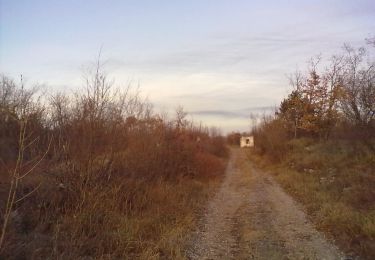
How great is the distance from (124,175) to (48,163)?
3.21 meters

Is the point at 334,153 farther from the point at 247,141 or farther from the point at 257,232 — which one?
the point at 247,141

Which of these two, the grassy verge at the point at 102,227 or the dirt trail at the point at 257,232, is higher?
the grassy verge at the point at 102,227

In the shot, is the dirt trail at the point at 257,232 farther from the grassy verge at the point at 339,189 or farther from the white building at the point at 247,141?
the white building at the point at 247,141

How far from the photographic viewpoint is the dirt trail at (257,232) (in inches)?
350

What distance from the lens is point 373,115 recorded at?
875 inches

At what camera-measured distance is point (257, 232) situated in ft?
34.7

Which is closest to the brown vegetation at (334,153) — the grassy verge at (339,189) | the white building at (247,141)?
the grassy verge at (339,189)

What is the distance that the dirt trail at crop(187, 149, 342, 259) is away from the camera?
8.88 meters

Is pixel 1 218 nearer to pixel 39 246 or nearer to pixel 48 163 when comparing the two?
pixel 39 246

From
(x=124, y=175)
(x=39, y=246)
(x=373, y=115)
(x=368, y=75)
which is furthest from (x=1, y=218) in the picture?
(x=368, y=75)

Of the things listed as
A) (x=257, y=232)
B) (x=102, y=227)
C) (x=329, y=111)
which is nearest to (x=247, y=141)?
(x=329, y=111)

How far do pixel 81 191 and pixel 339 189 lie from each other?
31.7 feet

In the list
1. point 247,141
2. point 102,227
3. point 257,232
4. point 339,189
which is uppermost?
point 247,141

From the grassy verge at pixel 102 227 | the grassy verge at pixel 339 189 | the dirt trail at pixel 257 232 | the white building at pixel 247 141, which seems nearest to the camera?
the grassy verge at pixel 102 227
